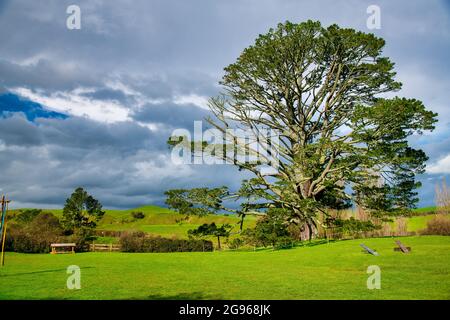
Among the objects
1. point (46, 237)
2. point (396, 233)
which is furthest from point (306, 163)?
point (46, 237)

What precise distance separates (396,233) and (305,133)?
1630 centimetres

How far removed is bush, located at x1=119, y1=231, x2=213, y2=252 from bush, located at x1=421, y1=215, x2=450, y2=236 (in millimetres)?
20709

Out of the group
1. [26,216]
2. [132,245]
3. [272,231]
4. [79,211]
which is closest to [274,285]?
[272,231]

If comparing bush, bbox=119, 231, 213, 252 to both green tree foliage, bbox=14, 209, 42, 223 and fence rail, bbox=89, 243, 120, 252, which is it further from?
green tree foliage, bbox=14, 209, 42, 223

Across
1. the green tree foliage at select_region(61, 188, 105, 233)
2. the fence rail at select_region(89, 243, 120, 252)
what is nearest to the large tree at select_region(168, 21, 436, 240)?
the fence rail at select_region(89, 243, 120, 252)

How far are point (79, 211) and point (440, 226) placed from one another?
175 ft

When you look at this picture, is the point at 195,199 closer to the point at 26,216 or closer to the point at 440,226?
the point at 440,226

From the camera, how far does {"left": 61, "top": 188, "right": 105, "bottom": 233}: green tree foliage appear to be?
6053 cm

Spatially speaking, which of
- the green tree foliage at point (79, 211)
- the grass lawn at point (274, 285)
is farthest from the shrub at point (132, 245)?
the grass lawn at point (274, 285)

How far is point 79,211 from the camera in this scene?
205 ft

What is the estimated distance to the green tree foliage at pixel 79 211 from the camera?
6053cm

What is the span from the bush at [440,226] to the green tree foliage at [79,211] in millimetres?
47827

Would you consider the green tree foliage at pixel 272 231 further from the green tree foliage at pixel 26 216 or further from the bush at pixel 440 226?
the green tree foliage at pixel 26 216
